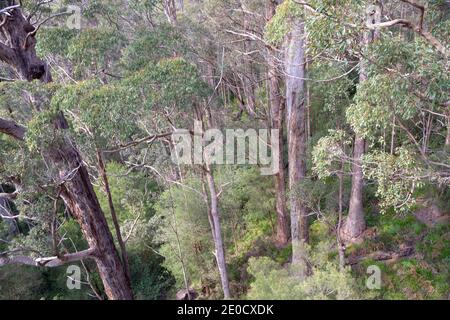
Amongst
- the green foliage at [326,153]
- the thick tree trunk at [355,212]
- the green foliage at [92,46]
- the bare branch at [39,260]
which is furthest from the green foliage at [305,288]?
the thick tree trunk at [355,212]

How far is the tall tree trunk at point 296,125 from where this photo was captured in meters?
6.46

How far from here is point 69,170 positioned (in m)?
5.77

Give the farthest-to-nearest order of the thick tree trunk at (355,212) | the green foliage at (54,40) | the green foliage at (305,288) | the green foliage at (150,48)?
1. the thick tree trunk at (355,212)
2. the green foliage at (150,48)
3. the green foliage at (54,40)
4. the green foliage at (305,288)

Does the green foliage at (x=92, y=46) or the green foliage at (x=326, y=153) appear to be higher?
the green foliage at (x=92, y=46)

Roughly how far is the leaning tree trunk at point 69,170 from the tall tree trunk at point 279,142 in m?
3.95

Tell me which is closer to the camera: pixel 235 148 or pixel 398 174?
pixel 398 174

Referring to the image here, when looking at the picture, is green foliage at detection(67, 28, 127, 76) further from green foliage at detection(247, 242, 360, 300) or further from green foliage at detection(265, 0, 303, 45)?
green foliage at detection(247, 242, 360, 300)

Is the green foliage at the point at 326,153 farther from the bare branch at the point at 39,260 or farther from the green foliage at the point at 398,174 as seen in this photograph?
the bare branch at the point at 39,260

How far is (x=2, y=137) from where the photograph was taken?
6.22 m

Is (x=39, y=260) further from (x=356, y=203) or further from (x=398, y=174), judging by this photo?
(x=356, y=203)

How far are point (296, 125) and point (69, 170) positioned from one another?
3.81 meters

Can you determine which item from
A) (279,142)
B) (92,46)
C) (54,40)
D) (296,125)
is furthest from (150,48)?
(279,142)
